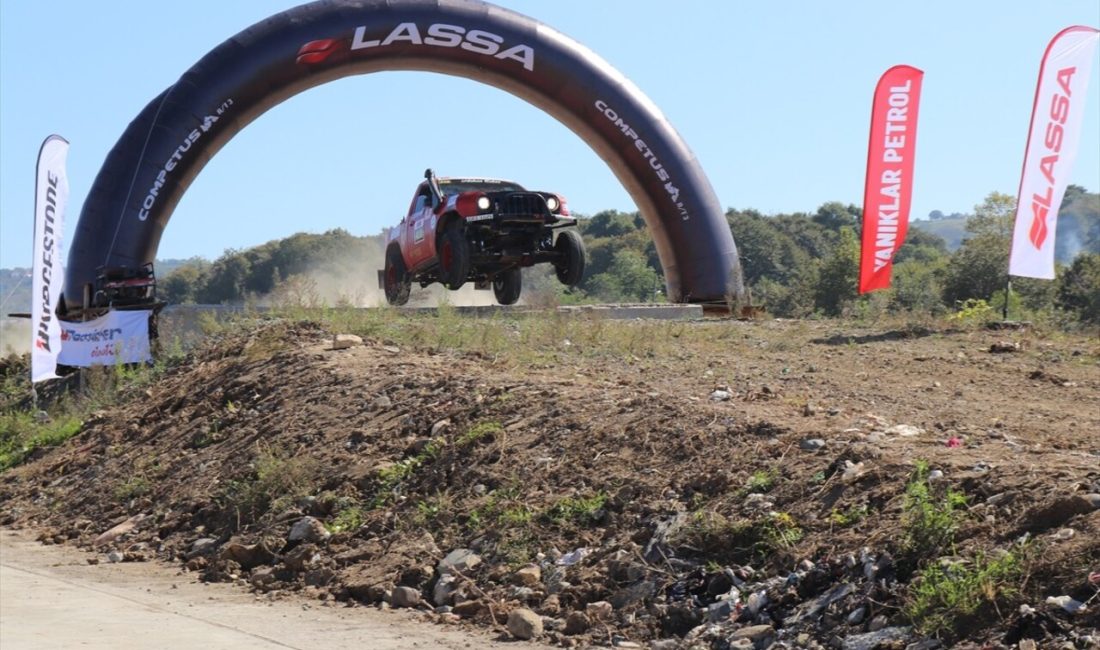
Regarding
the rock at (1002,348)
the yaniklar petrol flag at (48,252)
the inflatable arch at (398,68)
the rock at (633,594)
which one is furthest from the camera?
the inflatable arch at (398,68)

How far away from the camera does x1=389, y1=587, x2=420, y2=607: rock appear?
870cm

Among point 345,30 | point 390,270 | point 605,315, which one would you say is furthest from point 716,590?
point 345,30

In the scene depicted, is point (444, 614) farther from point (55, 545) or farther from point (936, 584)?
point (55, 545)

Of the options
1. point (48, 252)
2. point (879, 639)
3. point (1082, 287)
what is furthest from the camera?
point (1082, 287)

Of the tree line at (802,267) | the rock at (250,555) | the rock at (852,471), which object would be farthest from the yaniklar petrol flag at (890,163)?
the rock at (852,471)

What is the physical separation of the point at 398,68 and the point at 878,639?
18010 millimetres

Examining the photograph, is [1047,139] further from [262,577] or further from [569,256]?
[262,577]

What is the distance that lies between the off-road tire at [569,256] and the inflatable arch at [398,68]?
3382mm

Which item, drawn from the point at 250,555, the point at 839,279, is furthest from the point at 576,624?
the point at 839,279

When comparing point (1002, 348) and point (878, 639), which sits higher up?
point (1002, 348)

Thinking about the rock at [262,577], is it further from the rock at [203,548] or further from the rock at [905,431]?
the rock at [905,431]

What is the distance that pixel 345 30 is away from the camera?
72.5 ft

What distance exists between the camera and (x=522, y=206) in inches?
750

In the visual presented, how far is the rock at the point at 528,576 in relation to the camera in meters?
8.48
